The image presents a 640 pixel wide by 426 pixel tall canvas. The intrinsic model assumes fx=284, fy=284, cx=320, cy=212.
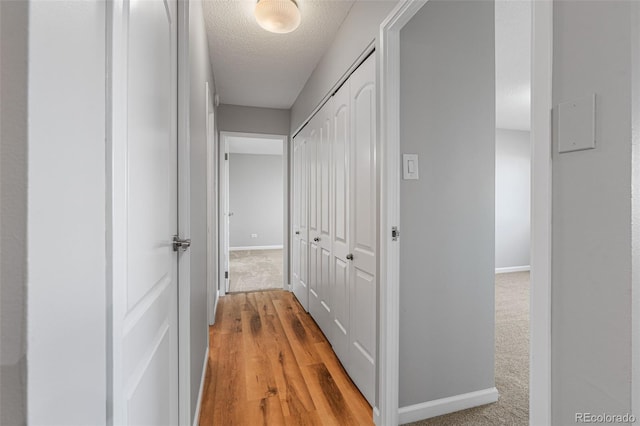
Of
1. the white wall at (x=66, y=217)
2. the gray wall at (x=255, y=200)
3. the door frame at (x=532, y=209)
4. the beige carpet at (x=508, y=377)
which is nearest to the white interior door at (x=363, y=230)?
the door frame at (x=532, y=209)

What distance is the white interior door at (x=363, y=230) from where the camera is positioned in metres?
1.66

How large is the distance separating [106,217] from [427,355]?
66.0 inches

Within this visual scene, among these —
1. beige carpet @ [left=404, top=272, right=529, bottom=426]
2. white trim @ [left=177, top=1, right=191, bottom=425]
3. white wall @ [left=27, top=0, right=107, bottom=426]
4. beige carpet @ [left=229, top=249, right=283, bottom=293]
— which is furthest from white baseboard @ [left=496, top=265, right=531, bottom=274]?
white wall @ [left=27, top=0, right=107, bottom=426]

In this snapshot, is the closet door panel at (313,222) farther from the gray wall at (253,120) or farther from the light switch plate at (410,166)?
the light switch plate at (410,166)

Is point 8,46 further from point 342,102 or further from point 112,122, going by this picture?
point 342,102

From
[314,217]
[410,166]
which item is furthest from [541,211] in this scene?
[314,217]

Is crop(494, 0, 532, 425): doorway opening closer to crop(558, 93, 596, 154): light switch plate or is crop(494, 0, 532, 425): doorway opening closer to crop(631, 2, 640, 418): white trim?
crop(558, 93, 596, 154): light switch plate

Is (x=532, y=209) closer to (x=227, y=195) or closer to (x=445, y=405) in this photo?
(x=445, y=405)

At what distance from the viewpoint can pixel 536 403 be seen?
A: 0.71 metres

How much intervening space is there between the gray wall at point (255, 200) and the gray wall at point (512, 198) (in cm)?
495

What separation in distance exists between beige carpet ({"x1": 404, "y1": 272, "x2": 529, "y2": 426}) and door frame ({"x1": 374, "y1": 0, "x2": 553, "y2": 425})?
478 mm

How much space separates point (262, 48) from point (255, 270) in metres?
3.73

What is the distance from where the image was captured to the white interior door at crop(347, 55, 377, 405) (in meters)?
1.66

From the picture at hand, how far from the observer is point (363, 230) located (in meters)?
1.80
